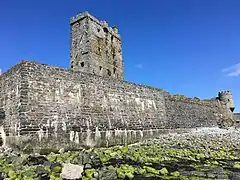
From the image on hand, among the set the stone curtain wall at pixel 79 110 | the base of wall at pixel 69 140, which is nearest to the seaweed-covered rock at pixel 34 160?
the base of wall at pixel 69 140

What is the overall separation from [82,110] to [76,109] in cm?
41

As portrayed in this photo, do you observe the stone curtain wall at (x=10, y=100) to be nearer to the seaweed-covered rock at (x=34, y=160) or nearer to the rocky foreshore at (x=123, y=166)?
the rocky foreshore at (x=123, y=166)

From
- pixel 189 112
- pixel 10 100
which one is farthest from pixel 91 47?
pixel 10 100

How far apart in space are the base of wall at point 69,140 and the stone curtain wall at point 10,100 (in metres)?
0.62

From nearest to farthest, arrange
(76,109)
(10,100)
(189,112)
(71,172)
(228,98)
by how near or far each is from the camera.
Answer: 1. (71,172)
2. (10,100)
3. (76,109)
4. (189,112)
5. (228,98)

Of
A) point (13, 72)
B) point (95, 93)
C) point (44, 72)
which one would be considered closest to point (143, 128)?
point (95, 93)

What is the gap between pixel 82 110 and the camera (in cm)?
1251

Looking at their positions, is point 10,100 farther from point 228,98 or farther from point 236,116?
point 236,116

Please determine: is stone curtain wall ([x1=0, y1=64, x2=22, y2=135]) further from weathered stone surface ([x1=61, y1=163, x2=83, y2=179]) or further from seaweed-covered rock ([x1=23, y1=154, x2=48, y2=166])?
weathered stone surface ([x1=61, y1=163, x2=83, y2=179])

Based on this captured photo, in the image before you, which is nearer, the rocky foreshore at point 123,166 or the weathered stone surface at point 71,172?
the weathered stone surface at point 71,172

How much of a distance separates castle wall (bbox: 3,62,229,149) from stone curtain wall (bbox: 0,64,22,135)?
0.39 meters

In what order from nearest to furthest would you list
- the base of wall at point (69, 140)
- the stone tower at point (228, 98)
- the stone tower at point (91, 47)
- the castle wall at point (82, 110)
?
the base of wall at point (69, 140), the castle wall at point (82, 110), the stone tower at point (91, 47), the stone tower at point (228, 98)

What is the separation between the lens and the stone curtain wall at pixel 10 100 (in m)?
10.4

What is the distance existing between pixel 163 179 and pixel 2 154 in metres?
6.90
